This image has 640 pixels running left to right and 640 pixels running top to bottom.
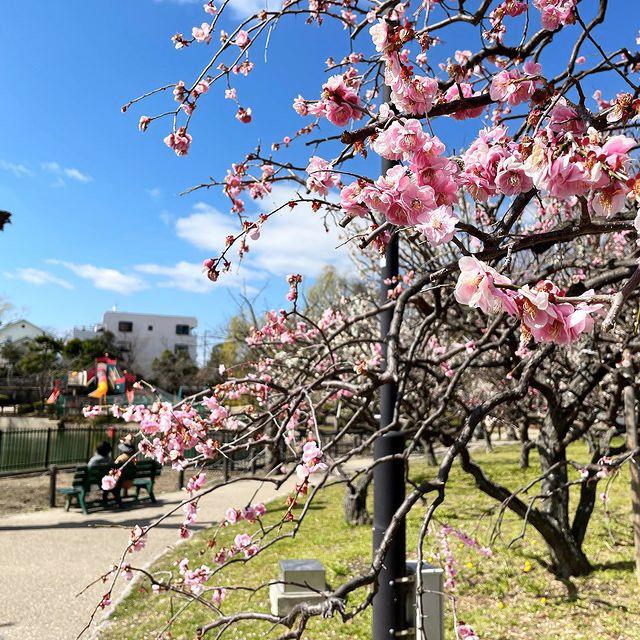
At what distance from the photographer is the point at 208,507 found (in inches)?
423

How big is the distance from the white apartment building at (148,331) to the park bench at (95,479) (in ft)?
160

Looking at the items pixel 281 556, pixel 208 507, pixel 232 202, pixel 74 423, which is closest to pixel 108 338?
pixel 74 423

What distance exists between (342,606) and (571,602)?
4.35 metres

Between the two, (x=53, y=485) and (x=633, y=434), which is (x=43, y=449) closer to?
(x=53, y=485)

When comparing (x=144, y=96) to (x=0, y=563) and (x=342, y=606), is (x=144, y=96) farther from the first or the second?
(x=0, y=563)

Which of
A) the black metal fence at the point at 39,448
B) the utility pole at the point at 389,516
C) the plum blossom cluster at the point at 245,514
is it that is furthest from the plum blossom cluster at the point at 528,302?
the black metal fence at the point at 39,448

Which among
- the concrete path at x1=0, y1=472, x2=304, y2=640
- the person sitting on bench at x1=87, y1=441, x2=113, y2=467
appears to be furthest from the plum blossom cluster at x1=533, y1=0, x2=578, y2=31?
the person sitting on bench at x1=87, y1=441, x2=113, y2=467

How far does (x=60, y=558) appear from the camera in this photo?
7148 mm

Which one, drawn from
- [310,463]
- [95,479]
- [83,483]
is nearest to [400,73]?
[310,463]

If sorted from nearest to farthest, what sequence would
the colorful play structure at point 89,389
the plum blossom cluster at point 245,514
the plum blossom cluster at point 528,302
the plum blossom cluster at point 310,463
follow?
the plum blossom cluster at point 528,302
the plum blossom cluster at point 310,463
the plum blossom cluster at point 245,514
the colorful play structure at point 89,389

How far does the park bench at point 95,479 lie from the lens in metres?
9.74

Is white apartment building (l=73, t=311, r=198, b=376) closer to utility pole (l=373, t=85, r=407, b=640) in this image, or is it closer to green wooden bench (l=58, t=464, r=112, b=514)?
green wooden bench (l=58, t=464, r=112, b=514)

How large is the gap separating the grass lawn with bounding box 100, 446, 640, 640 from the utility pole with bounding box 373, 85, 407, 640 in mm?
1030

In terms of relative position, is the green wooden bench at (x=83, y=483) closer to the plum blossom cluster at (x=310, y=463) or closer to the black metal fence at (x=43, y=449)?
the black metal fence at (x=43, y=449)
